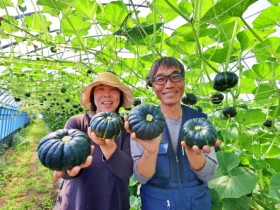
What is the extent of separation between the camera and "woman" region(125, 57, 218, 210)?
6.34ft

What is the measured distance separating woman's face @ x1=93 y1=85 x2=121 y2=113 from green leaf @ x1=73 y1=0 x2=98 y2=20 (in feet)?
2.99

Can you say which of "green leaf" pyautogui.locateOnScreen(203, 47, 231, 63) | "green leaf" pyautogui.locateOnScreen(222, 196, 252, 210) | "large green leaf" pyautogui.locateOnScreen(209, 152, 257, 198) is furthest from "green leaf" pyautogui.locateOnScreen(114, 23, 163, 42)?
"green leaf" pyautogui.locateOnScreen(222, 196, 252, 210)

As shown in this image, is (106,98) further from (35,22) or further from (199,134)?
(35,22)

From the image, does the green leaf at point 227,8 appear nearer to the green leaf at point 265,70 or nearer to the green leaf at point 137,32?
the green leaf at point 137,32

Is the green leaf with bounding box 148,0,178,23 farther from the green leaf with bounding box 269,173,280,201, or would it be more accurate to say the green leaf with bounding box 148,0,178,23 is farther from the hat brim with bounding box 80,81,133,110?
the green leaf with bounding box 269,173,280,201

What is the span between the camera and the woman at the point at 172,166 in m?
1.93

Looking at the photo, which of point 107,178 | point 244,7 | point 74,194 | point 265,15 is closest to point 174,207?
point 107,178

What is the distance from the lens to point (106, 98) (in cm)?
225

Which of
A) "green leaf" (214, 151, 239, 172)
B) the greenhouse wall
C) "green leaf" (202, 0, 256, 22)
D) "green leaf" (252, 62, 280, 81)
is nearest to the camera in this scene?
"green leaf" (202, 0, 256, 22)

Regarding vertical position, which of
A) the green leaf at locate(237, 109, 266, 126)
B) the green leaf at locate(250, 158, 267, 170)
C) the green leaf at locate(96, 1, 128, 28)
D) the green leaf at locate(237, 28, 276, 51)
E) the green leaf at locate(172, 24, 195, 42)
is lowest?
the green leaf at locate(250, 158, 267, 170)

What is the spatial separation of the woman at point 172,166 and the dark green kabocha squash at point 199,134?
0.09m

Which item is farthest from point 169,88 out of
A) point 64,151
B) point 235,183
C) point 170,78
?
point 235,183

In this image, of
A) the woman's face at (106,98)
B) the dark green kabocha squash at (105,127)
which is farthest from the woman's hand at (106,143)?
the woman's face at (106,98)

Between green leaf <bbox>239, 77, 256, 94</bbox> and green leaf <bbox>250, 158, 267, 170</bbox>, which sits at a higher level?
green leaf <bbox>239, 77, 256, 94</bbox>
